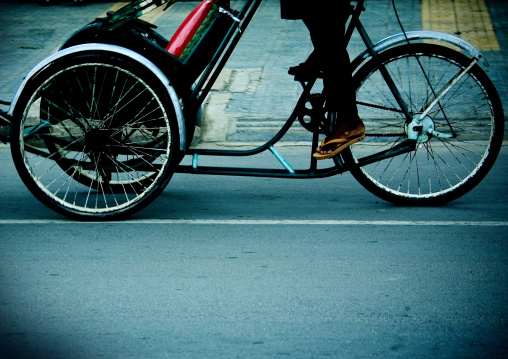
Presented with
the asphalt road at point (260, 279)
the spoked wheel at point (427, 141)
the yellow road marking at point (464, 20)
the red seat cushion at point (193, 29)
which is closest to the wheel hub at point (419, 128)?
the spoked wheel at point (427, 141)

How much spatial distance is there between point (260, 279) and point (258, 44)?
6271 millimetres

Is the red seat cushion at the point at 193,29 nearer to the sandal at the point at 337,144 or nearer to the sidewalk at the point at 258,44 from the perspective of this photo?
the sandal at the point at 337,144

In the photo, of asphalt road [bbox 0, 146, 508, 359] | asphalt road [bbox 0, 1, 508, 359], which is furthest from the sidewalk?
asphalt road [bbox 0, 146, 508, 359]

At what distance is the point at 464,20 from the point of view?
10.5 m

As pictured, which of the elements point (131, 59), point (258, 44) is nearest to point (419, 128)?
point (131, 59)

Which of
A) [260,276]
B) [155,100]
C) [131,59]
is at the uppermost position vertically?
[131,59]

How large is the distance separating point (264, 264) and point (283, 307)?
0.51 m

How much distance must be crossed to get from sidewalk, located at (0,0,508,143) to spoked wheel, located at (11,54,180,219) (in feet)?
6.92

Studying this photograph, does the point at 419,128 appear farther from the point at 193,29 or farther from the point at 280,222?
the point at 193,29

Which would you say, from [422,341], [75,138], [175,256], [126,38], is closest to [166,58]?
[126,38]

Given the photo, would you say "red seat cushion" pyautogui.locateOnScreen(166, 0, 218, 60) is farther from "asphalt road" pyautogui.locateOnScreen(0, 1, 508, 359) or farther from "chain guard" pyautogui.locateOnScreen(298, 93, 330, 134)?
"asphalt road" pyautogui.locateOnScreen(0, 1, 508, 359)

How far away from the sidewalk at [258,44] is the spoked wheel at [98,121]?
6.92 ft

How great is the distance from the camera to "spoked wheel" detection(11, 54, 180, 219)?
13.9 ft

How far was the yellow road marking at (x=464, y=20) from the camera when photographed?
9.46 metres
